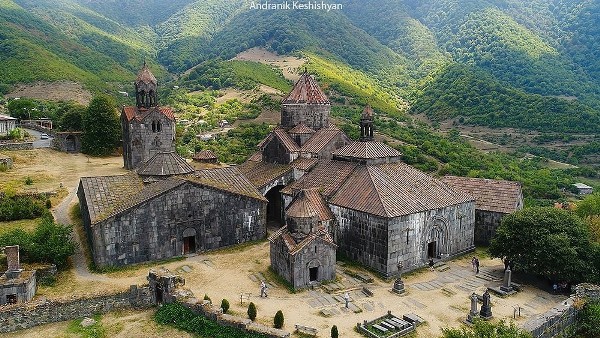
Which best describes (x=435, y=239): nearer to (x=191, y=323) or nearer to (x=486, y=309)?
(x=486, y=309)

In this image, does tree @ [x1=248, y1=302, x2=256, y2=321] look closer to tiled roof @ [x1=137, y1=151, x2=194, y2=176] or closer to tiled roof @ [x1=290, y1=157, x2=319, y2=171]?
tiled roof @ [x1=137, y1=151, x2=194, y2=176]

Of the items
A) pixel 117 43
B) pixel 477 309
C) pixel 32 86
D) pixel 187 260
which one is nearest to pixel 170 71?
pixel 117 43

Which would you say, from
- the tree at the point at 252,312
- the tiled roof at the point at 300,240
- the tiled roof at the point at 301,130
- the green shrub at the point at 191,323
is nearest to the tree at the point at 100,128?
the tiled roof at the point at 301,130

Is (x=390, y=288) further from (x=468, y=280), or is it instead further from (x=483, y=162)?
(x=483, y=162)

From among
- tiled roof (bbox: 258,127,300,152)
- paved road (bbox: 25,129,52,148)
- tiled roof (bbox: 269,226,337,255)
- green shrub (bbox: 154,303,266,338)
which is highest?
tiled roof (bbox: 258,127,300,152)

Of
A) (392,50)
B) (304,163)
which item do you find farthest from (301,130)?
(392,50)

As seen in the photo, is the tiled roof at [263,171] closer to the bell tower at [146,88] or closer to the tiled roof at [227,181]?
the tiled roof at [227,181]

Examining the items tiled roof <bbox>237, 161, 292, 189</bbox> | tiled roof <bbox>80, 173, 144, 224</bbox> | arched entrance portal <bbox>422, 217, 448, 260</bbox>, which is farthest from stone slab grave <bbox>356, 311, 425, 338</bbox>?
tiled roof <bbox>80, 173, 144, 224</bbox>
